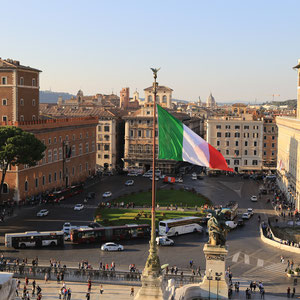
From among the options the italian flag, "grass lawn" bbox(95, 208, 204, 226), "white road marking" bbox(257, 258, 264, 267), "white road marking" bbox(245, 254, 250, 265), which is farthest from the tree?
the italian flag

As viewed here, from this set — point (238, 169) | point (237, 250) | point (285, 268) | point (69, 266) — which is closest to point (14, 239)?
point (69, 266)

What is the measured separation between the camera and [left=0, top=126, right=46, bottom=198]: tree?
5384cm

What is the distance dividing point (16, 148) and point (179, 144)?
110ft

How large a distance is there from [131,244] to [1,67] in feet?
103

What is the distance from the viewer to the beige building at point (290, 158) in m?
61.4

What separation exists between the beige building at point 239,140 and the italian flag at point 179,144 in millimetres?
69401

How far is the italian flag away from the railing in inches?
520

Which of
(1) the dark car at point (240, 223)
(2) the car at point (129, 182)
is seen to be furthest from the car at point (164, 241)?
(2) the car at point (129, 182)

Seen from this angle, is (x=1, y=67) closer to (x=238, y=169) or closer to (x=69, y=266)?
(x=69, y=266)

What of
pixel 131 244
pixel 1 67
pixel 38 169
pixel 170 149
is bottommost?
pixel 131 244

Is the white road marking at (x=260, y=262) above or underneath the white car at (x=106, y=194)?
underneath

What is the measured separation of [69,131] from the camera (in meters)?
76.5

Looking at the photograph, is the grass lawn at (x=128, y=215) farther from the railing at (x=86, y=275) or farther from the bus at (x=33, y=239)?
the railing at (x=86, y=275)

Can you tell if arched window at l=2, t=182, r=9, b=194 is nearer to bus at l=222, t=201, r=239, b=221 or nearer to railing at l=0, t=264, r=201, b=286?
bus at l=222, t=201, r=239, b=221
